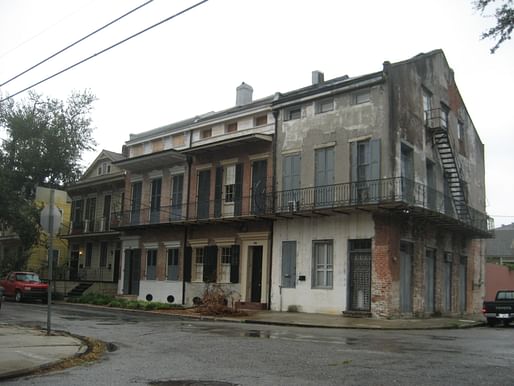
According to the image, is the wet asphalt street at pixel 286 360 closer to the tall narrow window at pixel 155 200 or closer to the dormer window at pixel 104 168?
the tall narrow window at pixel 155 200

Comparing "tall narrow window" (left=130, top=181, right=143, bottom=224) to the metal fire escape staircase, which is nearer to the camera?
the metal fire escape staircase

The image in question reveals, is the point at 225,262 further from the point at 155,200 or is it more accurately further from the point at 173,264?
the point at 155,200

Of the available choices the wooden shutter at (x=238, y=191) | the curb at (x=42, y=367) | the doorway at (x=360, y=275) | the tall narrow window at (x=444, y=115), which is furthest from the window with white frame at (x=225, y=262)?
the curb at (x=42, y=367)

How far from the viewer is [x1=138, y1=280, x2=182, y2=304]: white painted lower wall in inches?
1193

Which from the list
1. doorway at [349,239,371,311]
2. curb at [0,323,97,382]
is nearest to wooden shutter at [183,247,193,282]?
doorway at [349,239,371,311]

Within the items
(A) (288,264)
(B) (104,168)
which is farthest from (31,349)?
(B) (104,168)

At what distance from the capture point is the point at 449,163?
91.0 ft

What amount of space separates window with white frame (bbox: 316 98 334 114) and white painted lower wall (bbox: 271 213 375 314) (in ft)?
15.3

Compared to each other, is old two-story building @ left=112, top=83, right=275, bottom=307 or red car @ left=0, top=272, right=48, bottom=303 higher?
old two-story building @ left=112, top=83, right=275, bottom=307

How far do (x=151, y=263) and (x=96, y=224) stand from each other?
8.09 metres

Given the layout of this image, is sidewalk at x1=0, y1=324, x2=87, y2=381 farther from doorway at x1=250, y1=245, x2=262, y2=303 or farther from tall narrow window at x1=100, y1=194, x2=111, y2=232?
tall narrow window at x1=100, y1=194, x2=111, y2=232

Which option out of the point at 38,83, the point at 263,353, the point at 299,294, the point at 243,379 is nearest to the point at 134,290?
the point at 299,294

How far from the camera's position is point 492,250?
5456 cm

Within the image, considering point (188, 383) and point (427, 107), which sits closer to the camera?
point (188, 383)
